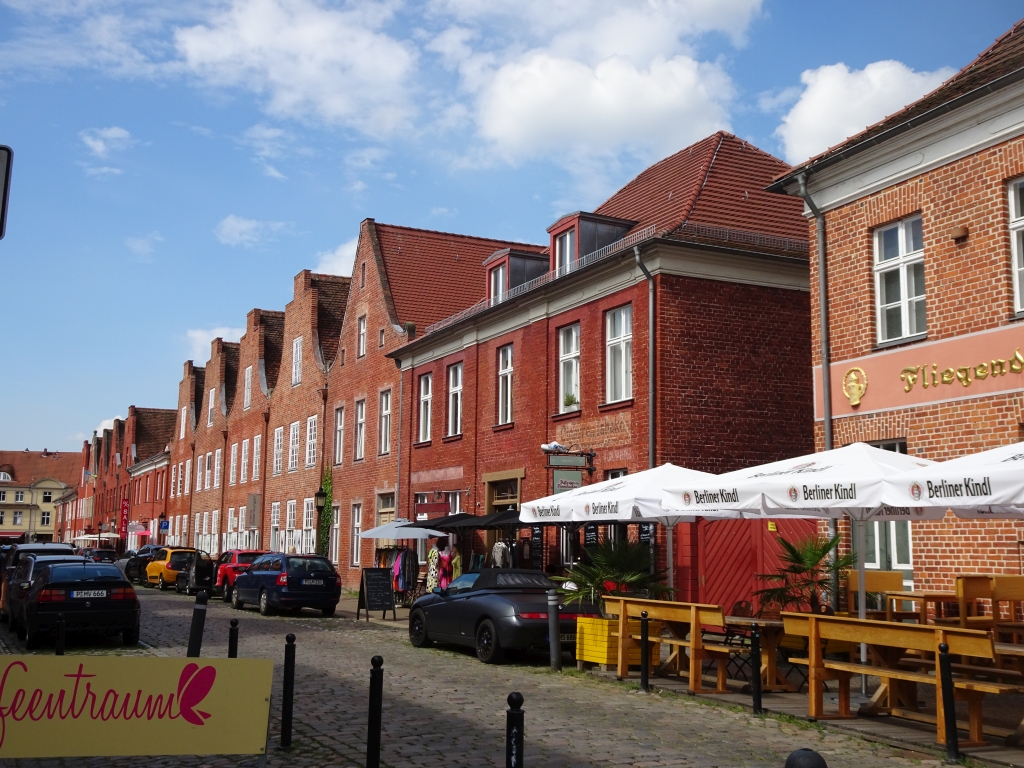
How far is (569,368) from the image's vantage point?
24188 millimetres

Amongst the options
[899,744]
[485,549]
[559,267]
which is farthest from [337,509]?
[899,744]

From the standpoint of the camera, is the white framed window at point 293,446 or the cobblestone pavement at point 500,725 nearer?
the cobblestone pavement at point 500,725

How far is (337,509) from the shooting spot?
3766 cm

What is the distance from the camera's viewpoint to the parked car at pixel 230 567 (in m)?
30.1

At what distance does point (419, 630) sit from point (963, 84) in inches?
462

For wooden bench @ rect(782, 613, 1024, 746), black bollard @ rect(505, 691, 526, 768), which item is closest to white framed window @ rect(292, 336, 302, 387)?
wooden bench @ rect(782, 613, 1024, 746)

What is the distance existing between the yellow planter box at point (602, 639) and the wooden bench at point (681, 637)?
0.44 ft

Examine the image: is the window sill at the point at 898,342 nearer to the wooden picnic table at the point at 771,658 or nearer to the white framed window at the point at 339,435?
the wooden picnic table at the point at 771,658

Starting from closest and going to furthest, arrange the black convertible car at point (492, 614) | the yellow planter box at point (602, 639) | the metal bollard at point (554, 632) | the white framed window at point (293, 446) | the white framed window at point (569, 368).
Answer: the yellow planter box at point (602, 639)
the metal bollard at point (554, 632)
the black convertible car at point (492, 614)
the white framed window at point (569, 368)
the white framed window at point (293, 446)

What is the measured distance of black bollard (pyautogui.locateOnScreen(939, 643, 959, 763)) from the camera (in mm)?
8508

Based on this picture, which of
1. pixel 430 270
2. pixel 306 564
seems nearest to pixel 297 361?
pixel 430 270

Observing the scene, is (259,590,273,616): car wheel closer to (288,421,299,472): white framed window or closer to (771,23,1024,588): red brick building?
(771,23,1024,588): red brick building

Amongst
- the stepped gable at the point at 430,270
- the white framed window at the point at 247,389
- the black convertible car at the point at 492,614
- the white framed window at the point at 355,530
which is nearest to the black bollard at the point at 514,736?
the black convertible car at the point at 492,614

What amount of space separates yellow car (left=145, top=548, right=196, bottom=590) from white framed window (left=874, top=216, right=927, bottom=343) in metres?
Result: 26.8
